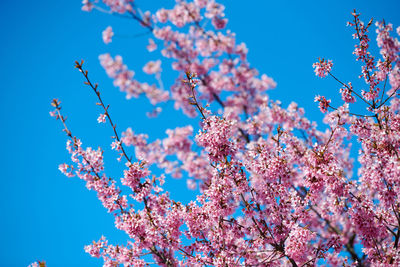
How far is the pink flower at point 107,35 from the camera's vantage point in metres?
15.3

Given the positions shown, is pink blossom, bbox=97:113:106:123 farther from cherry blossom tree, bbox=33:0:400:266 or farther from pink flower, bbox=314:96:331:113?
pink flower, bbox=314:96:331:113

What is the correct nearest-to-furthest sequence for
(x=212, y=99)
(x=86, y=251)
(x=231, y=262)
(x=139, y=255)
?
(x=231, y=262) → (x=139, y=255) → (x=86, y=251) → (x=212, y=99)

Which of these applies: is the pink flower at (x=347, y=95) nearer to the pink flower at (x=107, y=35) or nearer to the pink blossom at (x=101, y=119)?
the pink blossom at (x=101, y=119)

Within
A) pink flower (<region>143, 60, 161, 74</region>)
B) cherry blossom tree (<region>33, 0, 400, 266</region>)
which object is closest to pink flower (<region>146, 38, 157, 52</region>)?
pink flower (<region>143, 60, 161, 74</region>)

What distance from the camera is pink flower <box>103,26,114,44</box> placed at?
15273 mm

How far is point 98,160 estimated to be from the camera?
218 inches

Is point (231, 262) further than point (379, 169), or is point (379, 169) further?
point (379, 169)

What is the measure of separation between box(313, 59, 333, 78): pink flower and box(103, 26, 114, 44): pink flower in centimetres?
1245

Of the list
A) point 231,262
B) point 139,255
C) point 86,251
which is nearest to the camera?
point 231,262

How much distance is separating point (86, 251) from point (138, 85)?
33.6 feet

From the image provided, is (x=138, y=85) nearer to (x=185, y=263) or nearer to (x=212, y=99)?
(x=212, y=99)

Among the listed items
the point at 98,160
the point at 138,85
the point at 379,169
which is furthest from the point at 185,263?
the point at 138,85

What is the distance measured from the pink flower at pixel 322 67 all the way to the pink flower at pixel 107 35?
40.9 ft

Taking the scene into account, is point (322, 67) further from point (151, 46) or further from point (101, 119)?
point (151, 46)
